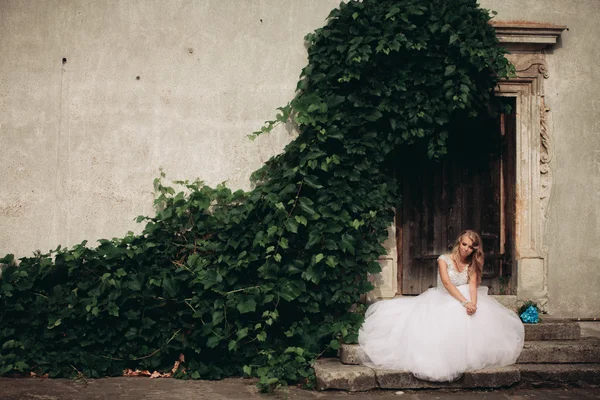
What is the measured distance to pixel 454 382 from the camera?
204 inches

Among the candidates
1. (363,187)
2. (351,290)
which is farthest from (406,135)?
A: (351,290)

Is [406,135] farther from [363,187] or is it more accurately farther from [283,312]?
[283,312]

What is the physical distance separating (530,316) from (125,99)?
4.45 m

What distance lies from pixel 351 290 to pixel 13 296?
3.11 meters

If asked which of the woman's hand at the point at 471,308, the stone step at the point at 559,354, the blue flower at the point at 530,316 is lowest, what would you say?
the stone step at the point at 559,354

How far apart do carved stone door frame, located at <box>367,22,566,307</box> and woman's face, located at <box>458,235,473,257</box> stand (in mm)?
765

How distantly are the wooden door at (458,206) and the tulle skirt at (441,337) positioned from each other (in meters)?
0.81

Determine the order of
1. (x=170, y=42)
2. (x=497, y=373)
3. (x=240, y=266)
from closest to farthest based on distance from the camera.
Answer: (x=497, y=373), (x=240, y=266), (x=170, y=42)

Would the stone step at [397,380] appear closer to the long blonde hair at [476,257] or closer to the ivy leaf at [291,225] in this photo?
the long blonde hair at [476,257]

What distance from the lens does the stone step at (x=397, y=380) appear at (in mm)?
5141

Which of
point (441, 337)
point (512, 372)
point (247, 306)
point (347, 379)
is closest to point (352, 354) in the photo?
point (347, 379)

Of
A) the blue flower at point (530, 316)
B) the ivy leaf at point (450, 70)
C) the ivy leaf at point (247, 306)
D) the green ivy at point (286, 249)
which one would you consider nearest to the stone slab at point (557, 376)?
the blue flower at point (530, 316)

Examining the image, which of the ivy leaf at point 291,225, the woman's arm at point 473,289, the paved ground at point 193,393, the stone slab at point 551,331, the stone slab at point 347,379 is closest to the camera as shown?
the paved ground at point 193,393

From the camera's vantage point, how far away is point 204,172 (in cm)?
605
